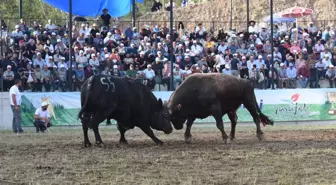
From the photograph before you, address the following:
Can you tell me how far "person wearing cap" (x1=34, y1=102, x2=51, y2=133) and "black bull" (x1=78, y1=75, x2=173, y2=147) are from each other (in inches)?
294

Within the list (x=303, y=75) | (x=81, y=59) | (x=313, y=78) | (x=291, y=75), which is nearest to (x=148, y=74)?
(x=81, y=59)

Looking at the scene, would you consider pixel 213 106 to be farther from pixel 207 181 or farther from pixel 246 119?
pixel 246 119

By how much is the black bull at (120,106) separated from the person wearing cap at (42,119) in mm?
7472

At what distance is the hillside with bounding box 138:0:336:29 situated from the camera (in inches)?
1980

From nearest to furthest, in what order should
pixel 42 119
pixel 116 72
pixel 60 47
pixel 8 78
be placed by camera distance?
pixel 42 119, pixel 8 78, pixel 116 72, pixel 60 47

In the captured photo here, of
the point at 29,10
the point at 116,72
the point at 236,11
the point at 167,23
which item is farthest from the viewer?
the point at 29,10

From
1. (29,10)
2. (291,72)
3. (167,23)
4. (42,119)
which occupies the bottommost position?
(42,119)

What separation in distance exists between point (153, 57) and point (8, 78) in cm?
609

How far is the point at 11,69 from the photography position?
1026 inches

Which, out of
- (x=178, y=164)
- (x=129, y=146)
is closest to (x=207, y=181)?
(x=178, y=164)

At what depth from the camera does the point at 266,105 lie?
27594 millimetres

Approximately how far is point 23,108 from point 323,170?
625 inches

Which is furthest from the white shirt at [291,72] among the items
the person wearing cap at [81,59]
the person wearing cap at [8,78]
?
the person wearing cap at [8,78]

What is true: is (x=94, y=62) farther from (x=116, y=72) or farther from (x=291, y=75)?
(x=291, y=75)
